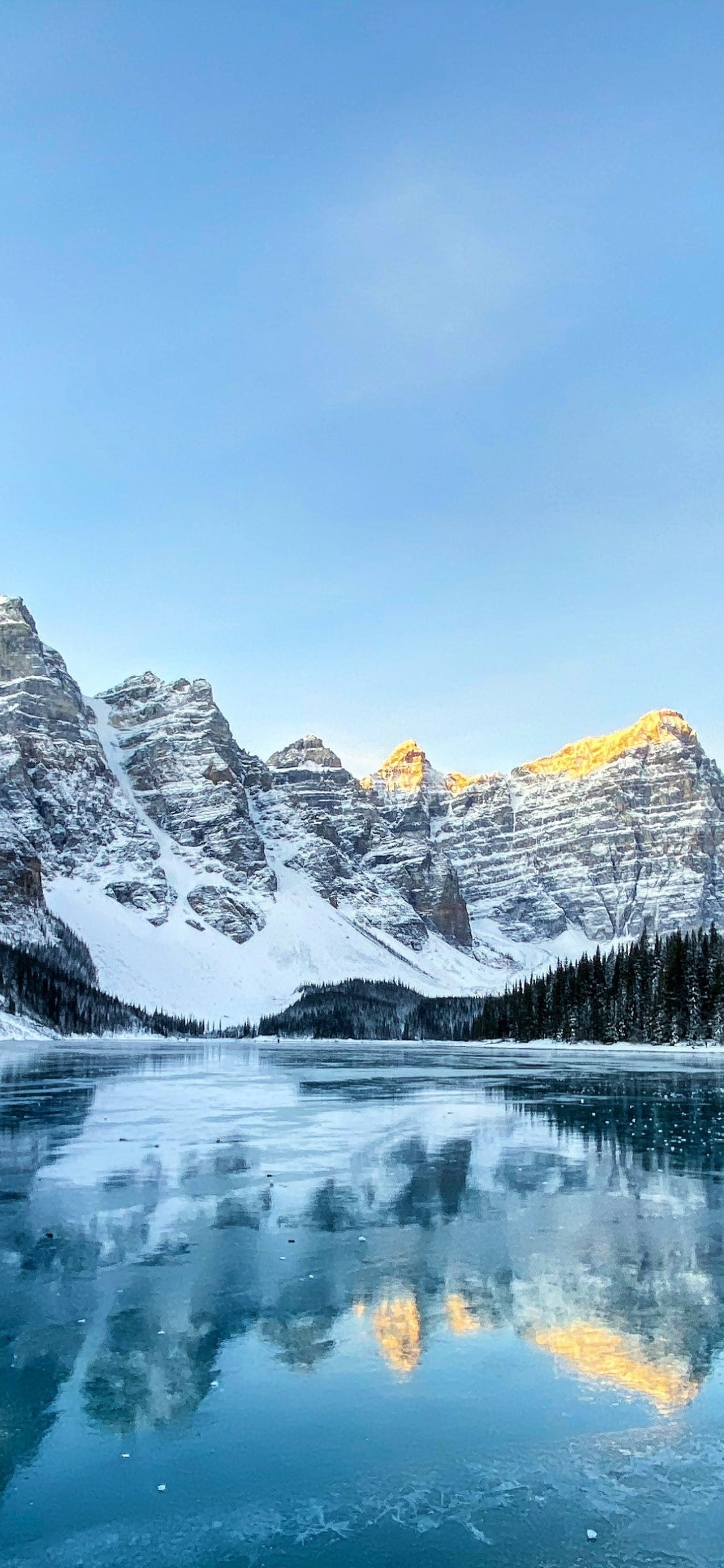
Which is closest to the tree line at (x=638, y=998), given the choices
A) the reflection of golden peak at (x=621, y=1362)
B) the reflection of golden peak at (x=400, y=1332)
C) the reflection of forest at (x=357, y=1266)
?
the reflection of forest at (x=357, y=1266)

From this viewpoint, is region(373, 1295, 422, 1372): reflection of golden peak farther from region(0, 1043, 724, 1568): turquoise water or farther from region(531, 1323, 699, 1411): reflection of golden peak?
region(531, 1323, 699, 1411): reflection of golden peak

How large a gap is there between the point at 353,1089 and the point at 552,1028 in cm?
9443

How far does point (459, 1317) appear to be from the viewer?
15.4 m

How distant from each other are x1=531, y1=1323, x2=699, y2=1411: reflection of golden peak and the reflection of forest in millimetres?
35

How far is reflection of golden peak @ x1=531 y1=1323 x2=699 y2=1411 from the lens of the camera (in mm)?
12562

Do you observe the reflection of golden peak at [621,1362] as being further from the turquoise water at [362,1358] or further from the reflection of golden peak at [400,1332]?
the reflection of golden peak at [400,1332]

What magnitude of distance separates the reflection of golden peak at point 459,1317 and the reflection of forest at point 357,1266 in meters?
0.05

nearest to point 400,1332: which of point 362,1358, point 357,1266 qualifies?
point 362,1358

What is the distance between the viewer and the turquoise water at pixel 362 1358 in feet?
31.2

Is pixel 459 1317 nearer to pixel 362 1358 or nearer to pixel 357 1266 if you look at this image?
pixel 362 1358

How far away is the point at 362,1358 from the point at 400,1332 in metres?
1.07

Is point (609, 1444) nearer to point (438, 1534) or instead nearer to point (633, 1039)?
point (438, 1534)

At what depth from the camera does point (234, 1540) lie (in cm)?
923

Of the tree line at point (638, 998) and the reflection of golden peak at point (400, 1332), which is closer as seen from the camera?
the reflection of golden peak at point (400, 1332)
